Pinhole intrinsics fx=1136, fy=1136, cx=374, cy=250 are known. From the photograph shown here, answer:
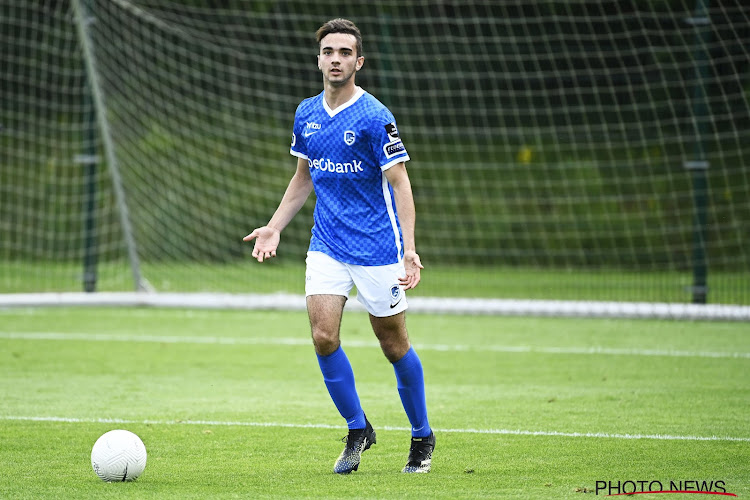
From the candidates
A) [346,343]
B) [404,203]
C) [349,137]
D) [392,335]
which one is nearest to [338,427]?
[392,335]

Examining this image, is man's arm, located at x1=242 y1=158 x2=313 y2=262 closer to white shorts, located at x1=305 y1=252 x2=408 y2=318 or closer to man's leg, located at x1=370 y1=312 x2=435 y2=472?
white shorts, located at x1=305 y1=252 x2=408 y2=318

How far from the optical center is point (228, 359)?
10.1 m

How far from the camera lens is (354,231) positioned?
562cm

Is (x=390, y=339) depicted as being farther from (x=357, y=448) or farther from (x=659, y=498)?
(x=659, y=498)

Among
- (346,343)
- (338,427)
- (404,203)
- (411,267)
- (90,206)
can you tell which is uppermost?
(404,203)

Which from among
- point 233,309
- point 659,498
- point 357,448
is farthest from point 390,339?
point 233,309

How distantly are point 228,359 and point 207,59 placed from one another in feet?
26.9

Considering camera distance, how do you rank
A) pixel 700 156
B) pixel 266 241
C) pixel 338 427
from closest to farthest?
1. pixel 266 241
2. pixel 338 427
3. pixel 700 156

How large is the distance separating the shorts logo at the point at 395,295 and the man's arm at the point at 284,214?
66 centimetres

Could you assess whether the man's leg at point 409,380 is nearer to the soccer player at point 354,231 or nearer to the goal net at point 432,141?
the soccer player at point 354,231

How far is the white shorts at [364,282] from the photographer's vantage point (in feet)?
18.3

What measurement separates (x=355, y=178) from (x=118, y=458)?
1.74 metres

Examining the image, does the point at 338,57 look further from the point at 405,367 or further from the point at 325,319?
the point at 405,367

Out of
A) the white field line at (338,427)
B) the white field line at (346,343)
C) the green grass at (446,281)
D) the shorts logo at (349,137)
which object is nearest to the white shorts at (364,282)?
the shorts logo at (349,137)
